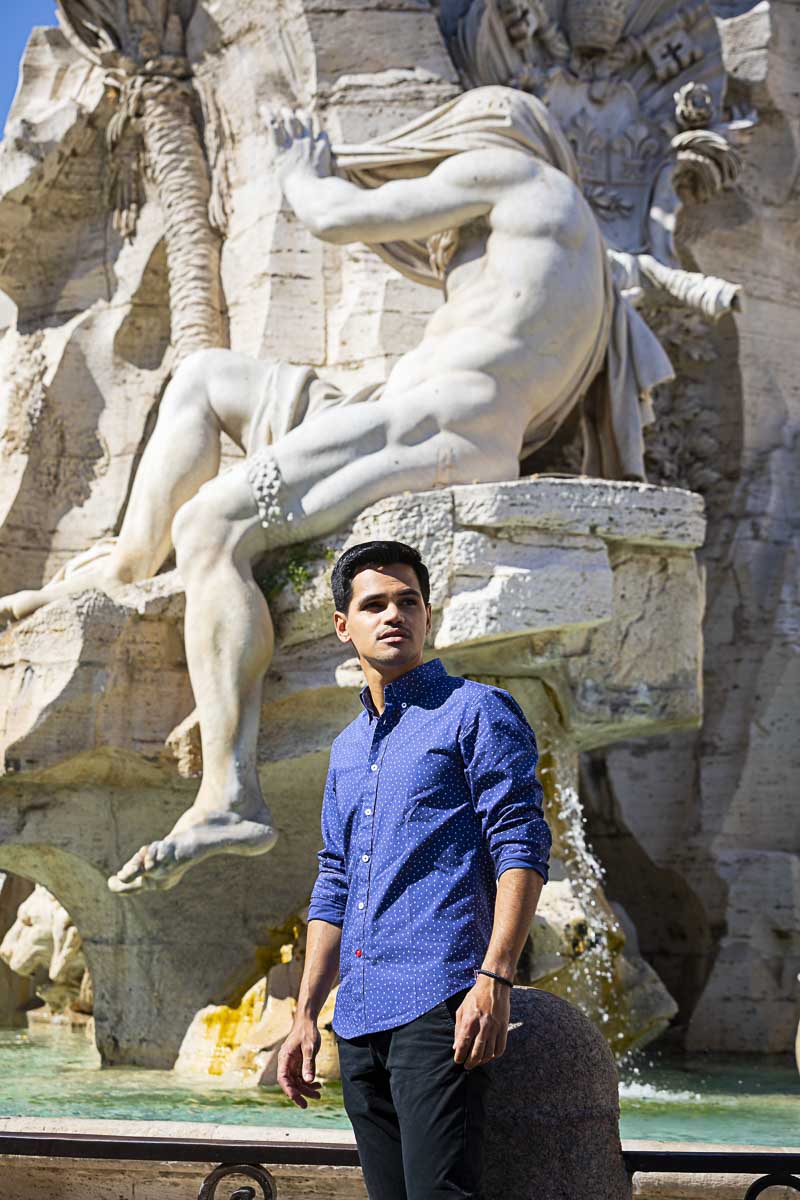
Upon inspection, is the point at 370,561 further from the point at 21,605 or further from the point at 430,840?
the point at 21,605

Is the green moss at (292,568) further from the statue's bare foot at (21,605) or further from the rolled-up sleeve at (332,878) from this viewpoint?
the rolled-up sleeve at (332,878)

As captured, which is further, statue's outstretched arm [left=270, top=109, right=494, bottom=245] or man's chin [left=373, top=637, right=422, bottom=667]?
statue's outstretched arm [left=270, top=109, right=494, bottom=245]

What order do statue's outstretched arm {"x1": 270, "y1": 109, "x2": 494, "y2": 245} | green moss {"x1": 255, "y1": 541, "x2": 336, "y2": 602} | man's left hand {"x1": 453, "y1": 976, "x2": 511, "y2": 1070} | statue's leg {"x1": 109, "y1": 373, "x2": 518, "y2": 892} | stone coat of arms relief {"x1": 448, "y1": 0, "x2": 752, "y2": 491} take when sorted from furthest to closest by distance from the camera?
stone coat of arms relief {"x1": 448, "y1": 0, "x2": 752, "y2": 491}
statue's outstretched arm {"x1": 270, "y1": 109, "x2": 494, "y2": 245}
green moss {"x1": 255, "y1": 541, "x2": 336, "y2": 602}
statue's leg {"x1": 109, "y1": 373, "x2": 518, "y2": 892}
man's left hand {"x1": 453, "y1": 976, "x2": 511, "y2": 1070}

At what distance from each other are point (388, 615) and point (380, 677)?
10 cm

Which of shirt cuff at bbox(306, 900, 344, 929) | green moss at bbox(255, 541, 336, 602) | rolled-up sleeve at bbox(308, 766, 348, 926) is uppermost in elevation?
green moss at bbox(255, 541, 336, 602)

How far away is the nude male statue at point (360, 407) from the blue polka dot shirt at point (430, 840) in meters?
3.16

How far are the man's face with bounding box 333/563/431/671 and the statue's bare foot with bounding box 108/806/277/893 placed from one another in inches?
122

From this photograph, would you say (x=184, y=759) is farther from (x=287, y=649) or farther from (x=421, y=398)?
(x=421, y=398)

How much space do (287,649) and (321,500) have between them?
0.58 metres

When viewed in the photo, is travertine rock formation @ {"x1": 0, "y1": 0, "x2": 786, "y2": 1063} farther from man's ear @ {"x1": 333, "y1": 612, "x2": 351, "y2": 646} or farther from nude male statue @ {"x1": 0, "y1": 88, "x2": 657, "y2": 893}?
man's ear @ {"x1": 333, "y1": 612, "x2": 351, "y2": 646}

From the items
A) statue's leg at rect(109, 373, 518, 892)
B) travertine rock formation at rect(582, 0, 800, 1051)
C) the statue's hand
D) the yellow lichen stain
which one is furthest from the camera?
travertine rock formation at rect(582, 0, 800, 1051)

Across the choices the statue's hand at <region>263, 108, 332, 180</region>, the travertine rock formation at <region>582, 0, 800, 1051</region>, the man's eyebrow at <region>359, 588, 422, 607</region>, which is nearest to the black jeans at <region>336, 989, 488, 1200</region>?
the man's eyebrow at <region>359, 588, 422, 607</region>

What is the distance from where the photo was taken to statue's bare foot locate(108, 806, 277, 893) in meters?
5.38

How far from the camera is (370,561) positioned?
2439mm
